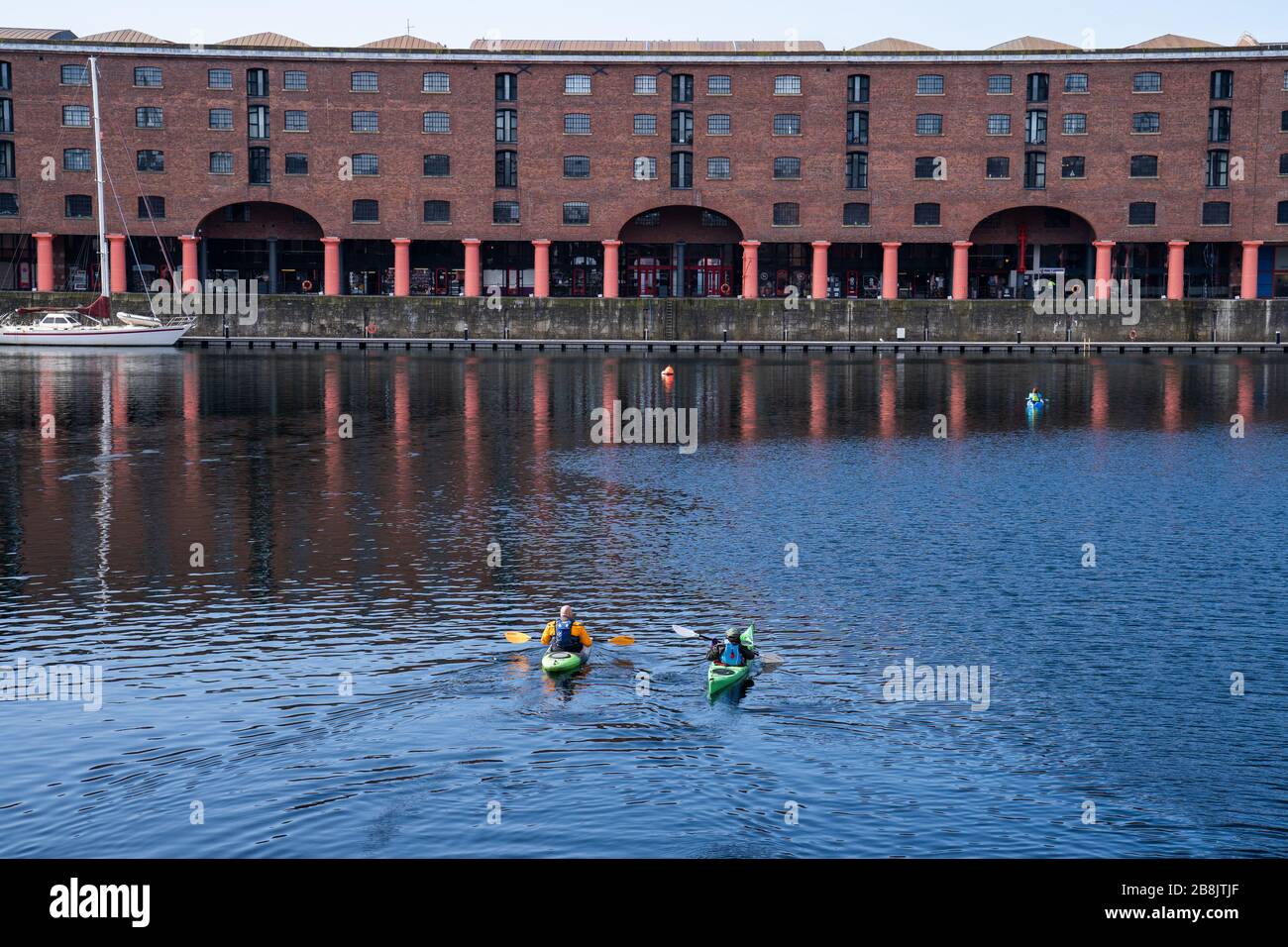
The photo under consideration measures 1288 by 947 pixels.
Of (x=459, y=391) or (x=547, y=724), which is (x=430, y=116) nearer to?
(x=459, y=391)

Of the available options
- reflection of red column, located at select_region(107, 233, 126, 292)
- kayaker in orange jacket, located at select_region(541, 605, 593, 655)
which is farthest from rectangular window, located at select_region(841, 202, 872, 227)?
kayaker in orange jacket, located at select_region(541, 605, 593, 655)

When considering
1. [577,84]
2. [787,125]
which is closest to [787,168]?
[787,125]

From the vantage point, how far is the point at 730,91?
332 ft

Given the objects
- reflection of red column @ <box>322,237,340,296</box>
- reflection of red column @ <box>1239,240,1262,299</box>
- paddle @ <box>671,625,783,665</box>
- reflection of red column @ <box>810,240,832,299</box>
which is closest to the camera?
paddle @ <box>671,625,783,665</box>

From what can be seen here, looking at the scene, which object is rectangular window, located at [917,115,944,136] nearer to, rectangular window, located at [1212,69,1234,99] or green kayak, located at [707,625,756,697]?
rectangular window, located at [1212,69,1234,99]

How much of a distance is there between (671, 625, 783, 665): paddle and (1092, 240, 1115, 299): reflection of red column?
281ft

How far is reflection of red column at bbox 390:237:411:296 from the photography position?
103062 millimetres

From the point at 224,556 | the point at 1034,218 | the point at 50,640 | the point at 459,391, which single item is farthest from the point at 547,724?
the point at 1034,218

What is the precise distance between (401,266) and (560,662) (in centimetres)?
8577

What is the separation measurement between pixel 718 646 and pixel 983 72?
87599 millimetres

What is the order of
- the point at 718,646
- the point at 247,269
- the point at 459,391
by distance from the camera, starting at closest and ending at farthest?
the point at 718,646 < the point at 459,391 < the point at 247,269

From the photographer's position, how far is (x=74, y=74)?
328 feet

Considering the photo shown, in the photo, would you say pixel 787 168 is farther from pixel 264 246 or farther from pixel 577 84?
pixel 264 246
